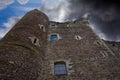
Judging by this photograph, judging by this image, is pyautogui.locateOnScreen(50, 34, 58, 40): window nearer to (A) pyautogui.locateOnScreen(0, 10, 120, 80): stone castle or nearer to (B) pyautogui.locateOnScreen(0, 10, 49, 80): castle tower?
(A) pyautogui.locateOnScreen(0, 10, 120, 80): stone castle

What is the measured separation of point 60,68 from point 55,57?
1.34m

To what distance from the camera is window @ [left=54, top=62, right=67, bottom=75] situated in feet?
38.5

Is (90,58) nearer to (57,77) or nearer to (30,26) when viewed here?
(57,77)

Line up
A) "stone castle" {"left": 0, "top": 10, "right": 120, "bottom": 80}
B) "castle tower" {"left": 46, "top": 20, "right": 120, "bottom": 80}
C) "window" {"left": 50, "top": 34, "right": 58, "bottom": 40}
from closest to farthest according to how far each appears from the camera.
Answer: "stone castle" {"left": 0, "top": 10, "right": 120, "bottom": 80} → "castle tower" {"left": 46, "top": 20, "right": 120, "bottom": 80} → "window" {"left": 50, "top": 34, "right": 58, "bottom": 40}

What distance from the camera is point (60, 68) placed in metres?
12.2

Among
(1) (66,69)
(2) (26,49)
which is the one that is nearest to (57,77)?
(1) (66,69)

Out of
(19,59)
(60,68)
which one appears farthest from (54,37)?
(19,59)

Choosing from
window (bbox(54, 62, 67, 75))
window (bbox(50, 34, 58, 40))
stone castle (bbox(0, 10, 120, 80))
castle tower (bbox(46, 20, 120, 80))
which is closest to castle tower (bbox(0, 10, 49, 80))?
stone castle (bbox(0, 10, 120, 80))

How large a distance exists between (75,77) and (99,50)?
483cm

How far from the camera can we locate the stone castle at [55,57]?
8828 mm

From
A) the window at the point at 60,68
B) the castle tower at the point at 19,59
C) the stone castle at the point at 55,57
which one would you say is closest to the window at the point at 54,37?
the stone castle at the point at 55,57

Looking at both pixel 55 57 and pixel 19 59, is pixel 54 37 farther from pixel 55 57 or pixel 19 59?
pixel 19 59

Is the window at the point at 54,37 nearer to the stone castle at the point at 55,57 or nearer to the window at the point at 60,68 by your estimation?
the stone castle at the point at 55,57

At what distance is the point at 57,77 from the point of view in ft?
35.7
